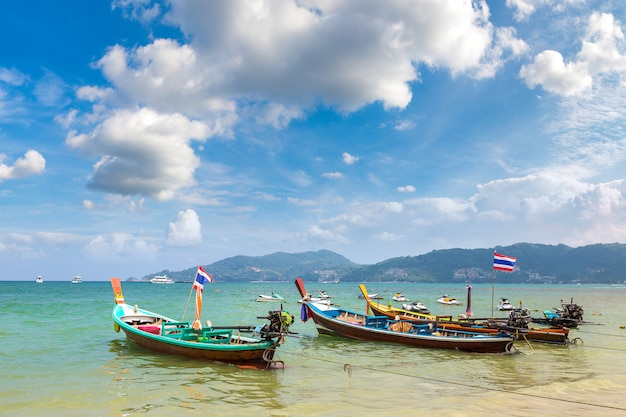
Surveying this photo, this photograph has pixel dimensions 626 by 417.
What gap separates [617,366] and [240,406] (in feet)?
67.2

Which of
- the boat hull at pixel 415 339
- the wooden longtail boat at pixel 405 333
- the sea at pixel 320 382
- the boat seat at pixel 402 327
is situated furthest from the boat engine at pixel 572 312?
the boat seat at pixel 402 327

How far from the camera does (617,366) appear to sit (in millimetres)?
23156

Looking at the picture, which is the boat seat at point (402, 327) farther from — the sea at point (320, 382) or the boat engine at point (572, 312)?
the boat engine at point (572, 312)

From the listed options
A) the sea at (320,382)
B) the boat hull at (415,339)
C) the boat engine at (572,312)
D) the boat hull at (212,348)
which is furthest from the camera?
the boat engine at (572,312)

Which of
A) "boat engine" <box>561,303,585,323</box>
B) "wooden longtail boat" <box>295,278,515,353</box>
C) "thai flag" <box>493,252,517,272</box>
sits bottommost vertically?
"wooden longtail boat" <box>295,278,515,353</box>

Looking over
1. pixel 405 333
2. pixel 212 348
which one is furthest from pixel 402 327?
pixel 212 348

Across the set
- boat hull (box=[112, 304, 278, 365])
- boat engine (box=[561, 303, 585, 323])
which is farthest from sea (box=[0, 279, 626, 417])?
boat engine (box=[561, 303, 585, 323])

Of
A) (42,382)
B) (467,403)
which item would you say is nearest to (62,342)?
(42,382)

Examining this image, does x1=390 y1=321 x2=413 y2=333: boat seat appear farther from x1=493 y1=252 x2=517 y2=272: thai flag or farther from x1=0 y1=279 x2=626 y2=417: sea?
x1=493 y1=252 x2=517 y2=272: thai flag

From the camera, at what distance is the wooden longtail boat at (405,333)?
25812mm

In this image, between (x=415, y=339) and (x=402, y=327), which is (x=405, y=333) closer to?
(x=415, y=339)

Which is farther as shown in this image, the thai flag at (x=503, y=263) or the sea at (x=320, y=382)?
the thai flag at (x=503, y=263)

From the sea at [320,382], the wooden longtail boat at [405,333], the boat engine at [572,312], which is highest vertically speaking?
the boat engine at [572,312]

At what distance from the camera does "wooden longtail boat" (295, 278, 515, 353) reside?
25.8 m
